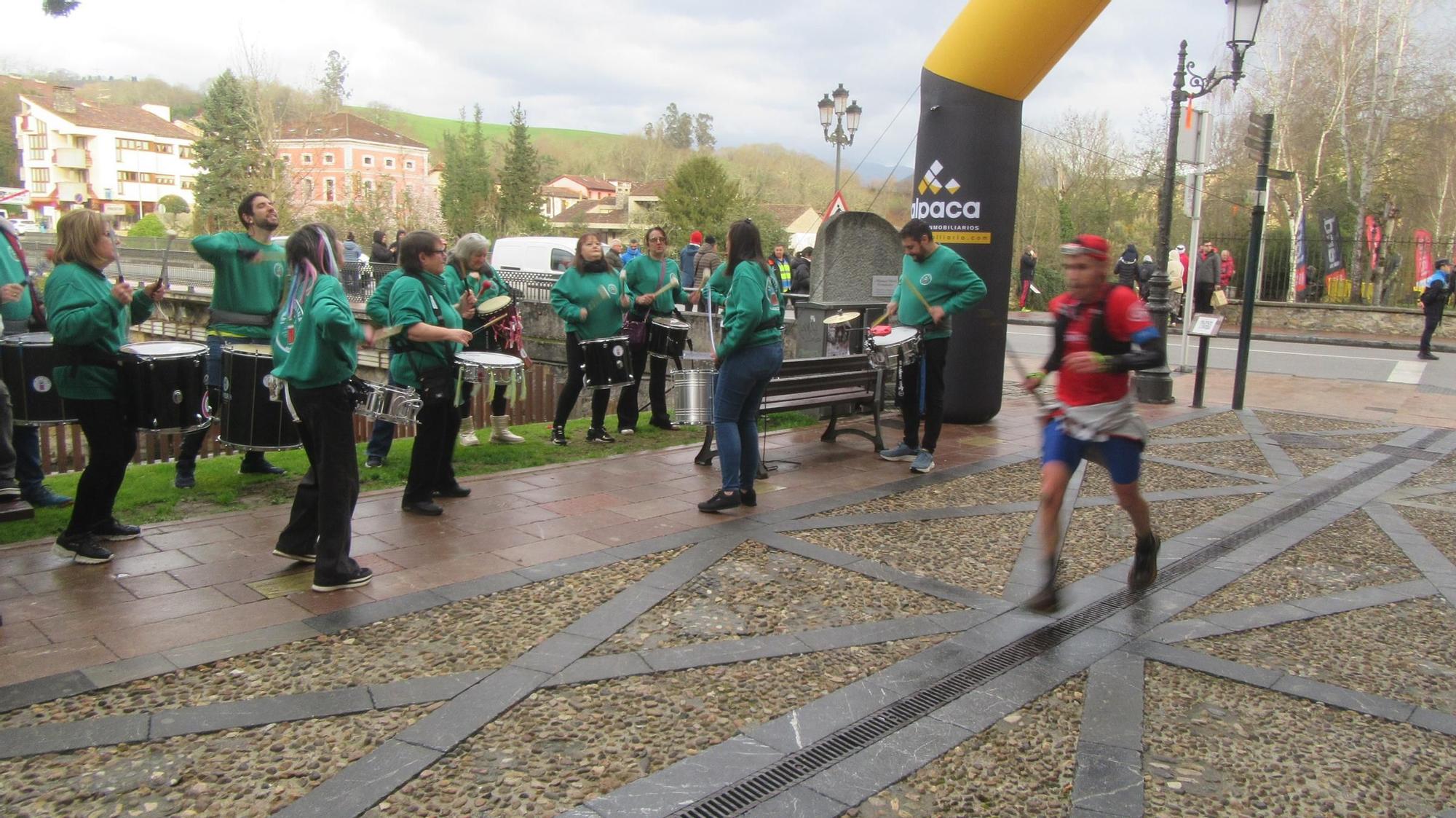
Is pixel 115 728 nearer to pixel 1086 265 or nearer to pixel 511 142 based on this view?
pixel 1086 265

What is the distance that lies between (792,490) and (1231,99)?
108 ft

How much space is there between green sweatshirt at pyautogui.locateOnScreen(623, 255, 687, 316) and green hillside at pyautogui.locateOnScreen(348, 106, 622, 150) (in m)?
107

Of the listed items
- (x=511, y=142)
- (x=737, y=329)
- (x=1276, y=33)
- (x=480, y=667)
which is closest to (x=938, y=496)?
(x=737, y=329)

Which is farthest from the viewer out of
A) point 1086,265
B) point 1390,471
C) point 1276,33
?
point 1276,33

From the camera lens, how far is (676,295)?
9883 mm

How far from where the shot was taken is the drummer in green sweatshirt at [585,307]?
27.6ft

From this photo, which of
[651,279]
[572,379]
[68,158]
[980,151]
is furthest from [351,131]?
[980,151]

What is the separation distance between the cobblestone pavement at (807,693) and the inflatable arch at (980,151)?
12.1 ft

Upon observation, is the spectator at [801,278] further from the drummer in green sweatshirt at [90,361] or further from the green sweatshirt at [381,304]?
the drummer in green sweatshirt at [90,361]

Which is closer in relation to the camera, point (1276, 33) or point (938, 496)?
point (938, 496)

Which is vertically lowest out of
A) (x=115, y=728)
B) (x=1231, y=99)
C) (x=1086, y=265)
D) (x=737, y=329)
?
(x=115, y=728)

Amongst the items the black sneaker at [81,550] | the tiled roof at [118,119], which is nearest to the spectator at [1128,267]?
the black sneaker at [81,550]

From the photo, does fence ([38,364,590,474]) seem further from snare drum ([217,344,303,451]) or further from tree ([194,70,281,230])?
tree ([194,70,281,230])

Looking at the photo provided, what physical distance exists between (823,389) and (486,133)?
4759 inches
